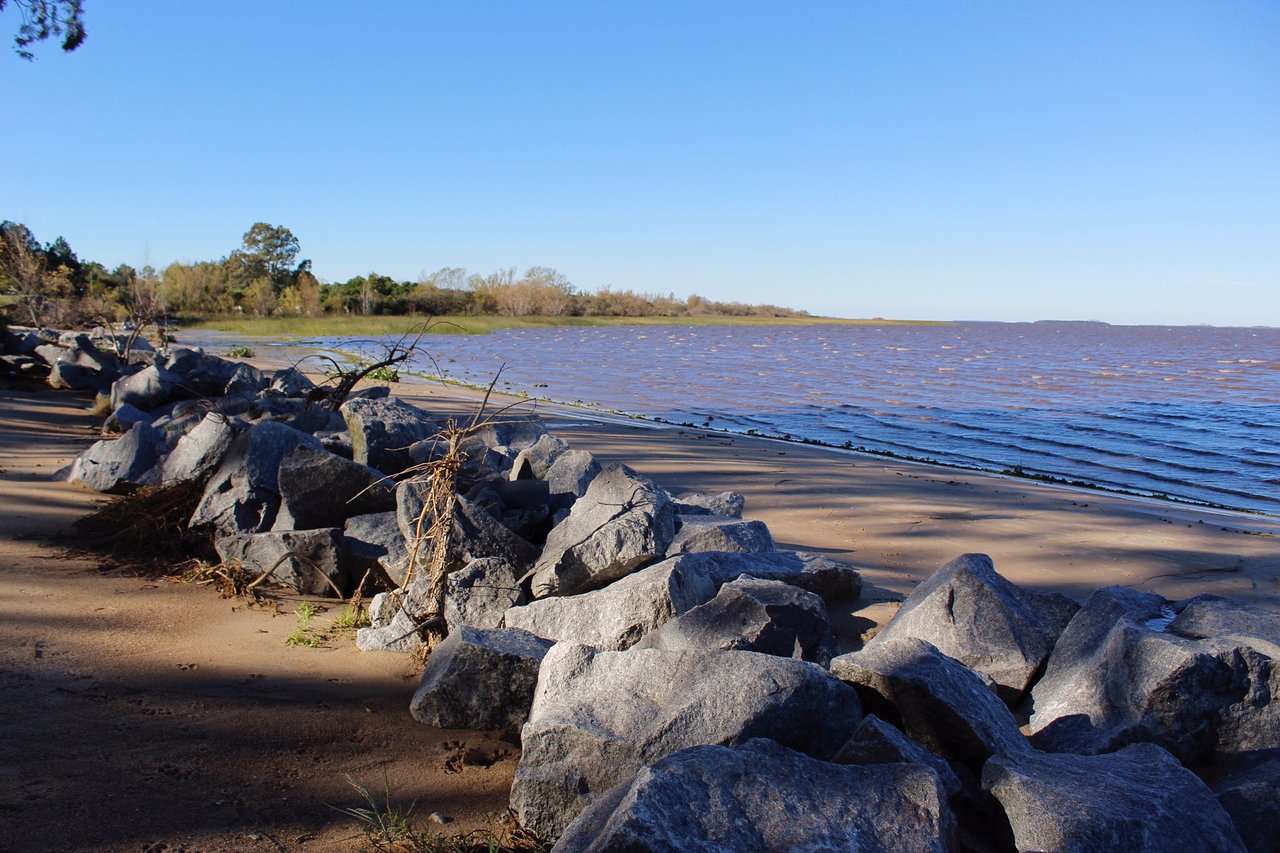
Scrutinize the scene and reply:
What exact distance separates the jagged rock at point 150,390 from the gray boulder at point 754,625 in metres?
8.01

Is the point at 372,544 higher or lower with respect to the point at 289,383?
lower

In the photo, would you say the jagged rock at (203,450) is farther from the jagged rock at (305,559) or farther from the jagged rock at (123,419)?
the jagged rock at (123,419)

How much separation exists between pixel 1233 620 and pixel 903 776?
2.27 m

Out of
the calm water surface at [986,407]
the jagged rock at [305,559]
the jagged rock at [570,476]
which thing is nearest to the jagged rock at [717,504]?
the jagged rock at [570,476]

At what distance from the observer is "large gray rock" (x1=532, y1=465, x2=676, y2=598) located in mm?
4102

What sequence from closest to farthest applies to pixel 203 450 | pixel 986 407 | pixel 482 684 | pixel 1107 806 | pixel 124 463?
pixel 1107 806 < pixel 482 684 < pixel 203 450 < pixel 124 463 < pixel 986 407

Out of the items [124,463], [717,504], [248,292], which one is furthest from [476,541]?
[248,292]

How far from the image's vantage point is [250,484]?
5395 millimetres

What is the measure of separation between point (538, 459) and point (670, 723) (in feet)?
11.8

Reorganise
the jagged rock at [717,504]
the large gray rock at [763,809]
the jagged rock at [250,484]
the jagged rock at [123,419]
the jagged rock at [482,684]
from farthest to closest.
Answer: the jagged rock at [123,419] → the jagged rock at [717,504] → the jagged rock at [250,484] → the jagged rock at [482,684] → the large gray rock at [763,809]

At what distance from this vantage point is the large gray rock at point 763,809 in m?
2.01

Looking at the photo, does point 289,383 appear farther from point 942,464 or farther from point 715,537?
point 942,464

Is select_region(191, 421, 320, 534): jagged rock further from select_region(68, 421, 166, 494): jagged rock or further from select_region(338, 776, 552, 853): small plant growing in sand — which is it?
select_region(338, 776, 552, 853): small plant growing in sand

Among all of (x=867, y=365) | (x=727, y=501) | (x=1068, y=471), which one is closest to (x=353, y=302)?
(x=867, y=365)
